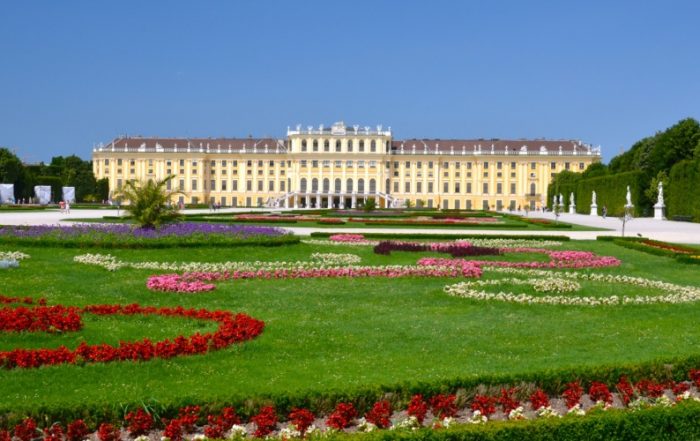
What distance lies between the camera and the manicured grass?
185 inches

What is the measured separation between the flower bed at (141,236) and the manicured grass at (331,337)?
320 cm

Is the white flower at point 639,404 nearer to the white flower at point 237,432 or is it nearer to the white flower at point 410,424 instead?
the white flower at point 410,424

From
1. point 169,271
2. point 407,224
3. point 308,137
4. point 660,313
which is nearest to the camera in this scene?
point 660,313

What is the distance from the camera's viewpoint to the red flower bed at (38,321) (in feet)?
20.2

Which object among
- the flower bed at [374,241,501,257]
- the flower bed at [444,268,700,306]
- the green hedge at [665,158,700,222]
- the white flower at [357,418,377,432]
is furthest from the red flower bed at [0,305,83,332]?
the green hedge at [665,158,700,222]

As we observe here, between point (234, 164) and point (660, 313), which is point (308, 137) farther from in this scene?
point (660, 313)

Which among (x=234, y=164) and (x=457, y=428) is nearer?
(x=457, y=428)

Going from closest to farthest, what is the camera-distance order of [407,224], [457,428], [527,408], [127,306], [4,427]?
[457,428]
[4,427]
[527,408]
[127,306]
[407,224]

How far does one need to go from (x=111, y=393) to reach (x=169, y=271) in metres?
6.48

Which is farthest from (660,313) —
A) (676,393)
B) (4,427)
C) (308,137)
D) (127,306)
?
(308,137)

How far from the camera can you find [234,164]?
8325 centimetres

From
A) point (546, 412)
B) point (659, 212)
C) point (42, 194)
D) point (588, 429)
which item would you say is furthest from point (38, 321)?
point (42, 194)

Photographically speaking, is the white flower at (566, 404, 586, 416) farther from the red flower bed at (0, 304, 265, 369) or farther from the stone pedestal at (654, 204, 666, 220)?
the stone pedestal at (654, 204, 666, 220)

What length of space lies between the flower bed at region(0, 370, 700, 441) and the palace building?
73.4m
